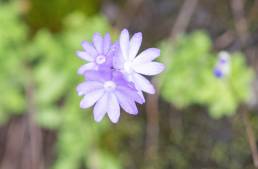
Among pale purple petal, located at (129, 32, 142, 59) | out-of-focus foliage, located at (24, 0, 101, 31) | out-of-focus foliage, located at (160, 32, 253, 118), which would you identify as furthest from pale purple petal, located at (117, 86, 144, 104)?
out-of-focus foliage, located at (24, 0, 101, 31)

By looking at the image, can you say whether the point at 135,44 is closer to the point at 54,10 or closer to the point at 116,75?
Answer: the point at 116,75

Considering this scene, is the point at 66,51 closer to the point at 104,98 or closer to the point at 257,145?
the point at 257,145

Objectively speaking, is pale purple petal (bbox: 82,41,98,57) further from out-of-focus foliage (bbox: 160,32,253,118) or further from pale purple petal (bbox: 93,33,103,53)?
out-of-focus foliage (bbox: 160,32,253,118)

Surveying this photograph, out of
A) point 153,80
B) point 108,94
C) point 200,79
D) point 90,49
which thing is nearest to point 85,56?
point 90,49

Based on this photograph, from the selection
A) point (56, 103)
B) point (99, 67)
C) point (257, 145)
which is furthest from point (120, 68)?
point (56, 103)

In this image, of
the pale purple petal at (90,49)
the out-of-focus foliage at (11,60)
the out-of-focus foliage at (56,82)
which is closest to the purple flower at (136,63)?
the pale purple petal at (90,49)
